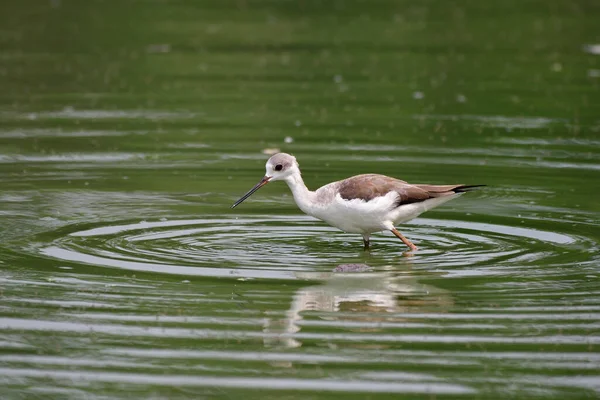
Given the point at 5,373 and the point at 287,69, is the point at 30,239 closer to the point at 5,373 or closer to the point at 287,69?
the point at 5,373

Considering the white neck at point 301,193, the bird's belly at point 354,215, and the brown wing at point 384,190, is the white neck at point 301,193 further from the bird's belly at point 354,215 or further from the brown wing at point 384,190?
the brown wing at point 384,190

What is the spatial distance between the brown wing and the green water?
52cm

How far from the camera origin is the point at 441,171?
50.4 feet

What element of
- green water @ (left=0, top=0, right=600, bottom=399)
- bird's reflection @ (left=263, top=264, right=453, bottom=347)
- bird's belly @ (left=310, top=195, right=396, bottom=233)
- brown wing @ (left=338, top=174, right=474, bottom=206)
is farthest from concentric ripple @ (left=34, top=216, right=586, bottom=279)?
brown wing @ (left=338, top=174, right=474, bottom=206)

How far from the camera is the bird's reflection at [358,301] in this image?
360 inches

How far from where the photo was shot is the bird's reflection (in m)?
9.14

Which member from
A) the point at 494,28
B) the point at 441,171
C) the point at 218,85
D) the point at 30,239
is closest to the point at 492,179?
the point at 441,171

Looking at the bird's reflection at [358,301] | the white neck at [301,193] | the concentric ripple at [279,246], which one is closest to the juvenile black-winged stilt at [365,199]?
the white neck at [301,193]

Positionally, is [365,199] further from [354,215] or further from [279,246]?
[279,246]

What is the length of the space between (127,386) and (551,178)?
8.66 meters

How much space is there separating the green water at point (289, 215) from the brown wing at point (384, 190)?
1.72ft

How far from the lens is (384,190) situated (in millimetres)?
11773

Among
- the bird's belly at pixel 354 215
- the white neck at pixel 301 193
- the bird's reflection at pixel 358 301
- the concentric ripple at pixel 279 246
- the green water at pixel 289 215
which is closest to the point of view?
the green water at pixel 289 215

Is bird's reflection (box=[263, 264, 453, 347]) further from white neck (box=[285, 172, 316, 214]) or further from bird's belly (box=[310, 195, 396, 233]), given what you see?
white neck (box=[285, 172, 316, 214])
